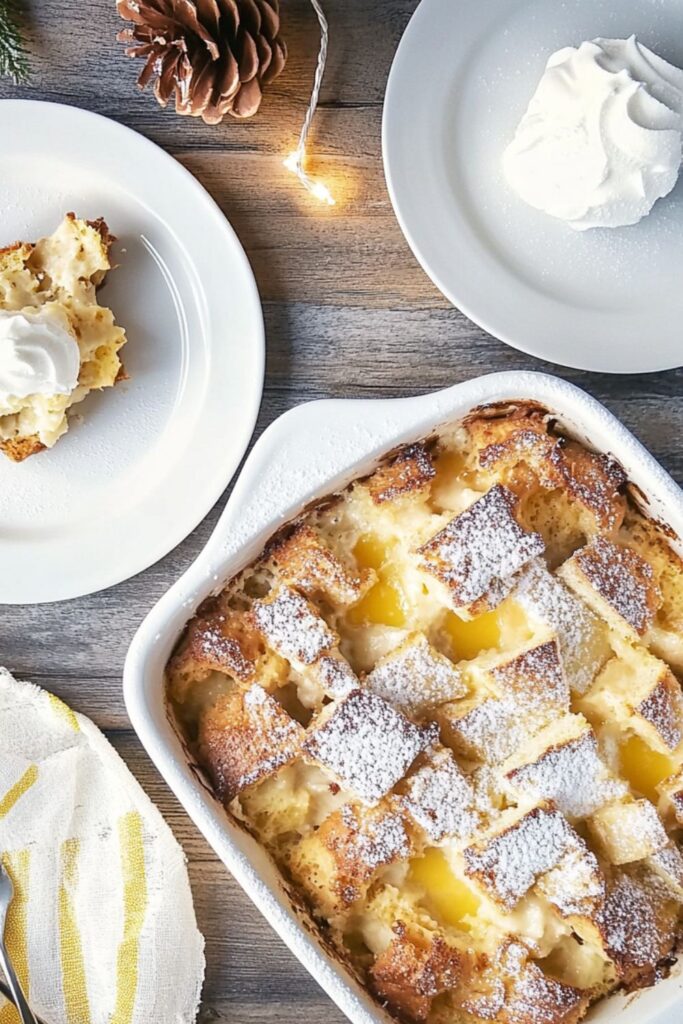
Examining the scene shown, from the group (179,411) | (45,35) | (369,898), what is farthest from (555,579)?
(45,35)

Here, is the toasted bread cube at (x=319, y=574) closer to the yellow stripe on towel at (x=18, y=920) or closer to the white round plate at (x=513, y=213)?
the white round plate at (x=513, y=213)

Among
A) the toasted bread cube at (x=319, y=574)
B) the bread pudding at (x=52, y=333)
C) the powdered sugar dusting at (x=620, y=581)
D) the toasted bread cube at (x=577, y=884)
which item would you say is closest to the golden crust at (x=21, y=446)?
the bread pudding at (x=52, y=333)

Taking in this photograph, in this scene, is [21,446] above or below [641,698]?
below

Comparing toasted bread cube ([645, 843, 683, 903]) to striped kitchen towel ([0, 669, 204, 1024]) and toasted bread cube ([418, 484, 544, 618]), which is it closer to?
toasted bread cube ([418, 484, 544, 618])

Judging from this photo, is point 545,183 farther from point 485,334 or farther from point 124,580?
point 124,580

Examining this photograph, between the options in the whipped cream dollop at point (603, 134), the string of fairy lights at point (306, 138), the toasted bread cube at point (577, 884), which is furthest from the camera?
the string of fairy lights at point (306, 138)

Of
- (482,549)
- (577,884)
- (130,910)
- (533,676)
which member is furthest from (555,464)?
(130,910)

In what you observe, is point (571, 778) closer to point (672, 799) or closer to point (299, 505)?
point (672, 799)

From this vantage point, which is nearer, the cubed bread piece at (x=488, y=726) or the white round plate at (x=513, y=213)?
the cubed bread piece at (x=488, y=726)
